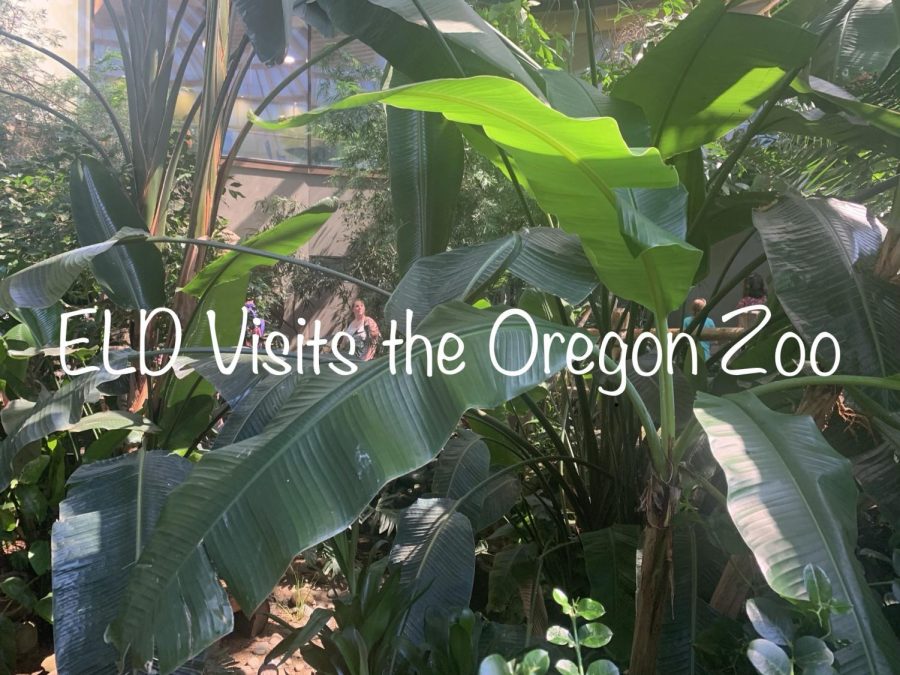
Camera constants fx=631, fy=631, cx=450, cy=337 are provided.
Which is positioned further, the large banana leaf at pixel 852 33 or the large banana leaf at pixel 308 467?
the large banana leaf at pixel 852 33

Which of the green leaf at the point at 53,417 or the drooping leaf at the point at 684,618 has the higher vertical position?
the green leaf at the point at 53,417

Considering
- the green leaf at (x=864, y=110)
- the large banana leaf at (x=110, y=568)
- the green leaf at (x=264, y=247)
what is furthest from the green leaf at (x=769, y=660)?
the green leaf at (x=264, y=247)

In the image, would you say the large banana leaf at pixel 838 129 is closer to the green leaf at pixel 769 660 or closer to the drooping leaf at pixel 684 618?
the drooping leaf at pixel 684 618

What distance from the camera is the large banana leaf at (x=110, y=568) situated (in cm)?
71

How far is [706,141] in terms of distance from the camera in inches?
58.7

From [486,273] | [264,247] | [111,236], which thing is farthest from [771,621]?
[111,236]

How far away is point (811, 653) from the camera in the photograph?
64 centimetres

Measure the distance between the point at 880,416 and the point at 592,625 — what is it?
0.66 meters

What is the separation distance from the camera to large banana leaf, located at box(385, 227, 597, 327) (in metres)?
1.10

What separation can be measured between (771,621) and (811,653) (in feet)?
0.19

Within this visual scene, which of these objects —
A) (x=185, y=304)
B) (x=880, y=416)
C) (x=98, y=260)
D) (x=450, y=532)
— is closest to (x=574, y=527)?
(x=450, y=532)

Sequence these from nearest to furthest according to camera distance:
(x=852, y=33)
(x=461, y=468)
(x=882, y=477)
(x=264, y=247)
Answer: (x=882, y=477) → (x=852, y=33) → (x=461, y=468) → (x=264, y=247)

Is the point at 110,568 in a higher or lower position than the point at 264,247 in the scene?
lower

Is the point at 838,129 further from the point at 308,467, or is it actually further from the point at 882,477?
the point at 308,467
